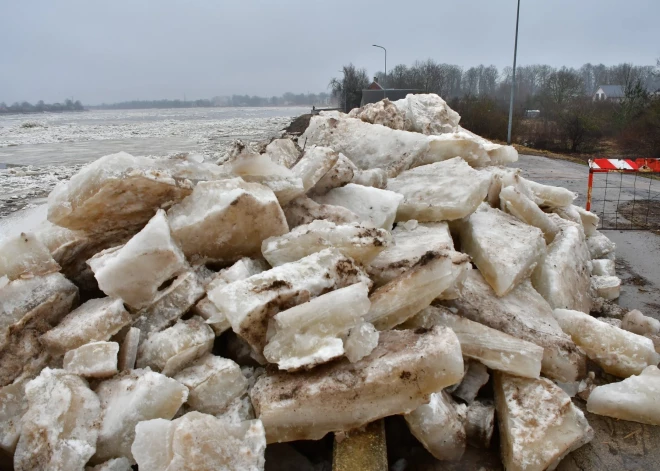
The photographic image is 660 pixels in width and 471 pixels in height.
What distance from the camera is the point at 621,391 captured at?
2.26 m

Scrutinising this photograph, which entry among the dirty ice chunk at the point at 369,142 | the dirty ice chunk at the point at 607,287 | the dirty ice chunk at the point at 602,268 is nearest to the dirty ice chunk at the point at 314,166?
the dirty ice chunk at the point at 369,142

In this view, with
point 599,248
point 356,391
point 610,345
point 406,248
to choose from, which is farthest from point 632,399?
point 599,248

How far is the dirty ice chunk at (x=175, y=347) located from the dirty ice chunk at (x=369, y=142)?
2.09 metres

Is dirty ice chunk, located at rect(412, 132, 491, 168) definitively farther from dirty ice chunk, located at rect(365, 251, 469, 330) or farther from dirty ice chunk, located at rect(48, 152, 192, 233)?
dirty ice chunk, located at rect(48, 152, 192, 233)

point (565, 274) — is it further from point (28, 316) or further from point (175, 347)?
point (28, 316)

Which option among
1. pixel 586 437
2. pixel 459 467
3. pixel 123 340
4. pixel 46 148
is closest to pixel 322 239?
pixel 123 340

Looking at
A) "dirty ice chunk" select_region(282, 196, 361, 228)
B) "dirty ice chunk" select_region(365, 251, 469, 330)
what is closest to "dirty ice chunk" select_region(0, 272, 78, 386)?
"dirty ice chunk" select_region(282, 196, 361, 228)

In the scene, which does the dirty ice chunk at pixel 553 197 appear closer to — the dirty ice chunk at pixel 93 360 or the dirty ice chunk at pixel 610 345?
the dirty ice chunk at pixel 610 345

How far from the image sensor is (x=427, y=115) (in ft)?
18.5

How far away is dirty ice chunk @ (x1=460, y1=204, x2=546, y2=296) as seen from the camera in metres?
2.64

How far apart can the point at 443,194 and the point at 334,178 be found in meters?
0.67

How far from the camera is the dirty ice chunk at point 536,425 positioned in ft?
6.20

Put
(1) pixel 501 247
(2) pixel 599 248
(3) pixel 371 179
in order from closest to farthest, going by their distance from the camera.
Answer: (1) pixel 501 247
(3) pixel 371 179
(2) pixel 599 248

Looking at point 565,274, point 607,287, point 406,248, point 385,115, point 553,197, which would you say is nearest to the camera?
point 406,248
